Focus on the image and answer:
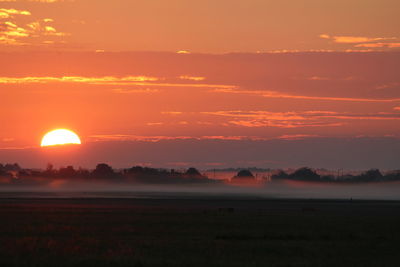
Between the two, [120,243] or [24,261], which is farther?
[120,243]

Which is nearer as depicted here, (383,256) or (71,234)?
(383,256)

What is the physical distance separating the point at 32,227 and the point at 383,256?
32227 millimetres

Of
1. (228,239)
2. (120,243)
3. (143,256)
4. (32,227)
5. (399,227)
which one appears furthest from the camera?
(399,227)

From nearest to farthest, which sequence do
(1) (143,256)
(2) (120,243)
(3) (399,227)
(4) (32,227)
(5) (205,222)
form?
(1) (143,256) → (2) (120,243) → (4) (32,227) → (3) (399,227) → (5) (205,222)

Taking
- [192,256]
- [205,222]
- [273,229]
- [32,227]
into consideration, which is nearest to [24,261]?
[192,256]

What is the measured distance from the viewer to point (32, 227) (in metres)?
68.9

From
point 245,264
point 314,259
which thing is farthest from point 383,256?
point 245,264

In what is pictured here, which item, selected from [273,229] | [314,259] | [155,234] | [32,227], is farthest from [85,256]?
[273,229]

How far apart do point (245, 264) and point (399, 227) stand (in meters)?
36.9

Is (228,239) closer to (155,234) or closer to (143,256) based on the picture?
(155,234)

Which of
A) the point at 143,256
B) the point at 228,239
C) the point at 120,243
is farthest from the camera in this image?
the point at 228,239

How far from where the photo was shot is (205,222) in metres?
82.2

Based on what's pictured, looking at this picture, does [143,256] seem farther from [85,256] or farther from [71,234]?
[71,234]

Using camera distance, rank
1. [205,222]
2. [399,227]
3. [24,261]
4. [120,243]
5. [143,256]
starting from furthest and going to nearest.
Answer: [205,222], [399,227], [120,243], [143,256], [24,261]
